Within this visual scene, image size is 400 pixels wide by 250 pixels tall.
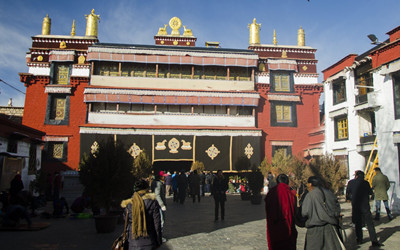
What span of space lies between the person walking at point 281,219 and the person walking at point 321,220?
228 millimetres

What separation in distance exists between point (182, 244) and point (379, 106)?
11408 mm

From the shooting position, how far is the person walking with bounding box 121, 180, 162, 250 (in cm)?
468

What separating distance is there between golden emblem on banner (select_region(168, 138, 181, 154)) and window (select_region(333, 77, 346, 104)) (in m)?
12.2

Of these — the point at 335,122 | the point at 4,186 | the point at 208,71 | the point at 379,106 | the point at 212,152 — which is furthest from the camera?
the point at 208,71

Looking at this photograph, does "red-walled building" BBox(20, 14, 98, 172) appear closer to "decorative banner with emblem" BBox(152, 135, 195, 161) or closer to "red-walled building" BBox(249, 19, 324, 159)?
"decorative banner with emblem" BBox(152, 135, 195, 161)

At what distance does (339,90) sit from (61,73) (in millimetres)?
22289

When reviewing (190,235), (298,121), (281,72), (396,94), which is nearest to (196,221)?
(190,235)

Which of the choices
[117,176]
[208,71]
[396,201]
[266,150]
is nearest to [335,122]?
[266,150]

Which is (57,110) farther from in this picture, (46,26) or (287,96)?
(287,96)

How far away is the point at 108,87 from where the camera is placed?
88.4ft

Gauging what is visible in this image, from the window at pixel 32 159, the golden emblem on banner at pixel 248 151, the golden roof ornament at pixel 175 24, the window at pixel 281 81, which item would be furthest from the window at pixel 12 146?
the window at pixel 281 81

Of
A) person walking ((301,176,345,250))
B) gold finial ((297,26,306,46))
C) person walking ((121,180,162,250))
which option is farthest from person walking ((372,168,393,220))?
gold finial ((297,26,306,46))

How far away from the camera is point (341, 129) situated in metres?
21.7

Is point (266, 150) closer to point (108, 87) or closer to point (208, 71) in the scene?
point (208, 71)
